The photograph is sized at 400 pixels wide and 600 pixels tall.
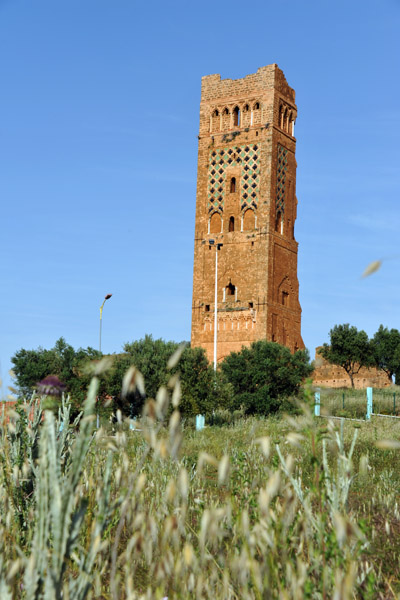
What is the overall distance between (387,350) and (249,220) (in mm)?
17704

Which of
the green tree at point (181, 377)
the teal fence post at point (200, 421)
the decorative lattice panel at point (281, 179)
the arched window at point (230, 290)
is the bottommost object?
the teal fence post at point (200, 421)

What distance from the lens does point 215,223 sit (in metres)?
43.5

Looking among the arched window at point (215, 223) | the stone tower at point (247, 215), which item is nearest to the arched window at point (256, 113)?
the stone tower at point (247, 215)

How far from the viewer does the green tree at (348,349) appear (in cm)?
5041

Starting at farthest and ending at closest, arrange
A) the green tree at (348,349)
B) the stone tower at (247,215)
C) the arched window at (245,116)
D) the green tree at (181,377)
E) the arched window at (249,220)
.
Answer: the green tree at (348,349)
the arched window at (245,116)
the arched window at (249,220)
the stone tower at (247,215)
the green tree at (181,377)

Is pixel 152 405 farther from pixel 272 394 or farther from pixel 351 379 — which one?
pixel 351 379

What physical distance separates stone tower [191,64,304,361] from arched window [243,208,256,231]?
0.20 ft

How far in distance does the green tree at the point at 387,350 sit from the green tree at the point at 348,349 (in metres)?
1.00

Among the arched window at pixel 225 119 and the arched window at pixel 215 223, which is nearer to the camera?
the arched window at pixel 215 223

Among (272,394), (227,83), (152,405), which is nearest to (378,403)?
(272,394)

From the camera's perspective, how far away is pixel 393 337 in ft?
173

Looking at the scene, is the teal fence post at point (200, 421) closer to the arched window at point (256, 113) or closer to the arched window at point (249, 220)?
the arched window at point (249, 220)

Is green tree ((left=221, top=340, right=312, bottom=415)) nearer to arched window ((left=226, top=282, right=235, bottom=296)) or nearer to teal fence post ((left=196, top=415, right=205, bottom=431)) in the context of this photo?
teal fence post ((left=196, top=415, right=205, bottom=431))

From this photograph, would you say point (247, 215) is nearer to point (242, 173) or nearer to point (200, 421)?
point (242, 173)
